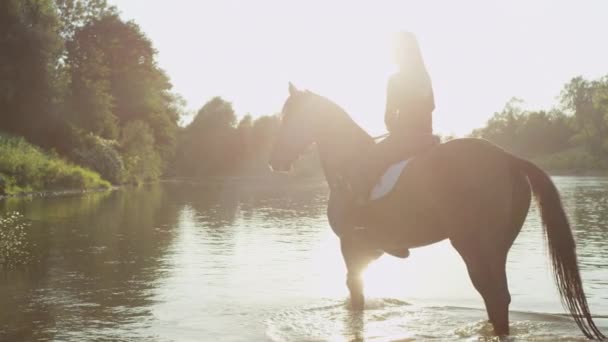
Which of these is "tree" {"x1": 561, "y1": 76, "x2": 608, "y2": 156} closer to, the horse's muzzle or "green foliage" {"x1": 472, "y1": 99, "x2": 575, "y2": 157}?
"green foliage" {"x1": 472, "y1": 99, "x2": 575, "y2": 157}

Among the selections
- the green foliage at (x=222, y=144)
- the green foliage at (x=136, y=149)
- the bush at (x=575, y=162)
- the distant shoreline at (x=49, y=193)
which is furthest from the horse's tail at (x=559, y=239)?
the green foliage at (x=222, y=144)

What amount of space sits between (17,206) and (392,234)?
18994 mm

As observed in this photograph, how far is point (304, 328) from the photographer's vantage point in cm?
659

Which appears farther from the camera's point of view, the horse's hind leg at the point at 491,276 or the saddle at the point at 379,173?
the saddle at the point at 379,173

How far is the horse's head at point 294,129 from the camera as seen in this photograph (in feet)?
22.2

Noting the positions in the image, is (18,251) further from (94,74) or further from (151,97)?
(151,97)

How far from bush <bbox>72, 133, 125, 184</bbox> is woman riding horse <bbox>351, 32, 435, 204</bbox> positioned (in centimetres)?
Answer: 3779

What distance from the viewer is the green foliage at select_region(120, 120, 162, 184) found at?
50.0m

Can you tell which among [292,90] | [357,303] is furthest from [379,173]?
[357,303]

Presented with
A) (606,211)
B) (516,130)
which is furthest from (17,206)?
(516,130)

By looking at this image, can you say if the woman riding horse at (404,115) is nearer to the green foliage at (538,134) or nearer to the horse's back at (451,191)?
the horse's back at (451,191)

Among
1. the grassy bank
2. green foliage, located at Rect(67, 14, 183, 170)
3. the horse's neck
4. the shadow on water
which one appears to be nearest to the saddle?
the horse's neck

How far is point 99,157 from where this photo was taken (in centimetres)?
4247

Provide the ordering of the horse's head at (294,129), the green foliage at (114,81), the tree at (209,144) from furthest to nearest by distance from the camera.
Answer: the tree at (209,144) < the green foliage at (114,81) < the horse's head at (294,129)
